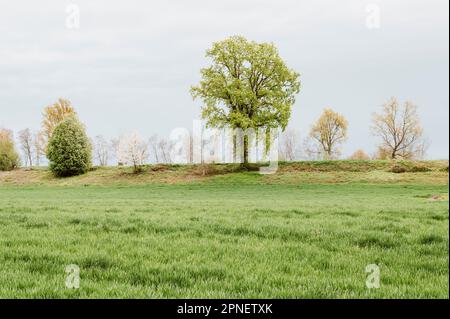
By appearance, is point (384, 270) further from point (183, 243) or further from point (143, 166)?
point (143, 166)

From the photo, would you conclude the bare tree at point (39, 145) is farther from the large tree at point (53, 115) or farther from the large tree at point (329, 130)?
the large tree at point (329, 130)

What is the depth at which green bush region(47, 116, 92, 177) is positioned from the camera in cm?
5838

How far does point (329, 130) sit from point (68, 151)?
40.6 meters

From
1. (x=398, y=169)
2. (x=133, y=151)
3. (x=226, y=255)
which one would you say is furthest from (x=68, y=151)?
(x=226, y=255)

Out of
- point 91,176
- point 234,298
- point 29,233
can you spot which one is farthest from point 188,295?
point 91,176

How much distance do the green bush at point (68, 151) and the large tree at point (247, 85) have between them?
17975 millimetres

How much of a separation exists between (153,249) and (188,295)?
9.73ft

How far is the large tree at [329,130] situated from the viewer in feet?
243

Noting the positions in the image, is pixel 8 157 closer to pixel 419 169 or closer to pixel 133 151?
pixel 133 151

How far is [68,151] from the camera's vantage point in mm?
58312

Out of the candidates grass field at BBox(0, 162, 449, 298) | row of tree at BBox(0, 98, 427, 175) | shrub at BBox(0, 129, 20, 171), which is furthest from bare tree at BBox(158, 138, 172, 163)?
grass field at BBox(0, 162, 449, 298)

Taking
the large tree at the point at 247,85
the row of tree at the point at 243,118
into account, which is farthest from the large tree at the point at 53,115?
the large tree at the point at 247,85

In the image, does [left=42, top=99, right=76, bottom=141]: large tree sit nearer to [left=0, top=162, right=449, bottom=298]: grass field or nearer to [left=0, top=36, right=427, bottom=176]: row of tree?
[left=0, top=36, right=427, bottom=176]: row of tree

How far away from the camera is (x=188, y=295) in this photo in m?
5.69
